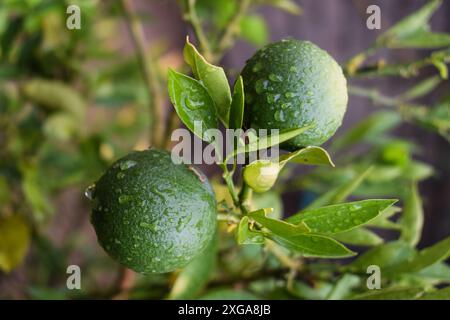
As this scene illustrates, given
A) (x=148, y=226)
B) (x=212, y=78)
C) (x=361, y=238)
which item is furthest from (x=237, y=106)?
(x=361, y=238)

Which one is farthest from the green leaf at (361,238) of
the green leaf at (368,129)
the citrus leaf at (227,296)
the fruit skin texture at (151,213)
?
the green leaf at (368,129)

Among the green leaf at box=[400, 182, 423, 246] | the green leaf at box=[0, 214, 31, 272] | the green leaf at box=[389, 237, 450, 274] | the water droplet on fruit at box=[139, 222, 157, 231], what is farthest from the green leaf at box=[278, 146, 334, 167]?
the green leaf at box=[0, 214, 31, 272]

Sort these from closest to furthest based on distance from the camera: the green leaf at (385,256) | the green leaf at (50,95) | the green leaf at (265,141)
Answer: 1. the green leaf at (265,141)
2. the green leaf at (385,256)
3. the green leaf at (50,95)

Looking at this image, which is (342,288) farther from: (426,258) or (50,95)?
(50,95)

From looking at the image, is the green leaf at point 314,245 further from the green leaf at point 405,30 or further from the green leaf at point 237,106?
the green leaf at point 405,30

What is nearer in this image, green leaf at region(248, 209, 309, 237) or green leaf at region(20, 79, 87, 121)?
green leaf at region(248, 209, 309, 237)

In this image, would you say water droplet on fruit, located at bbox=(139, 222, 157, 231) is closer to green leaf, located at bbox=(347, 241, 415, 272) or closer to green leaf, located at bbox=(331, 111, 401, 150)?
green leaf, located at bbox=(347, 241, 415, 272)
